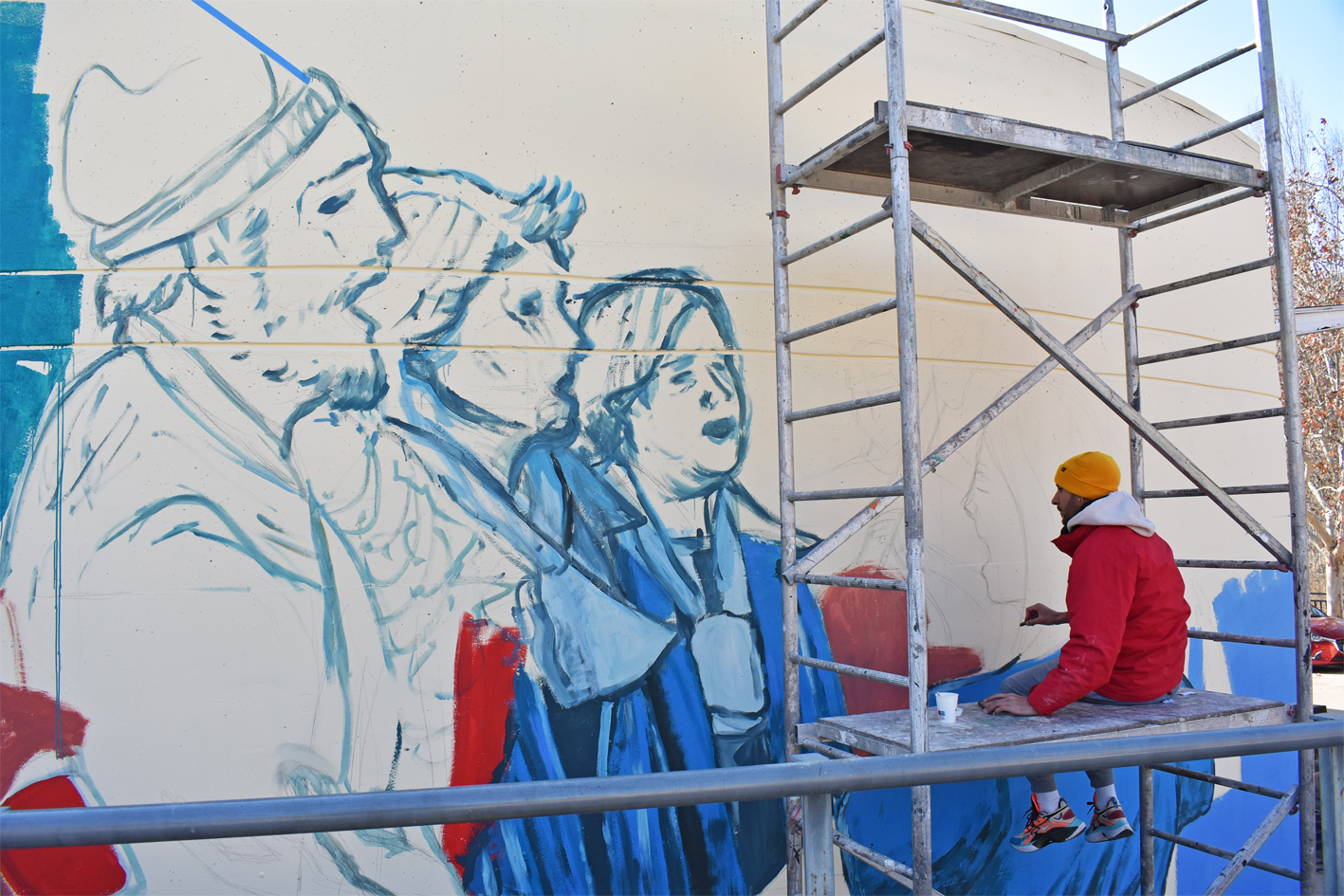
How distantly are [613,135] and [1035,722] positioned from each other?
2.84 m

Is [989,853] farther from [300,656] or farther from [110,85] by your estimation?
[110,85]

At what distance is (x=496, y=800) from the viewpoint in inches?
54.0

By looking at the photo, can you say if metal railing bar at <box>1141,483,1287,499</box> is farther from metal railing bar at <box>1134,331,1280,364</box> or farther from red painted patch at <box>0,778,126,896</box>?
red painted patch at <box>0,778,126,896</box>

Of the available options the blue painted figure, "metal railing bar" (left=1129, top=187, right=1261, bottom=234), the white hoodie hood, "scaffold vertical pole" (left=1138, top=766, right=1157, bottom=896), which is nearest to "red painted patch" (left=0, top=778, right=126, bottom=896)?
the blue painted figure

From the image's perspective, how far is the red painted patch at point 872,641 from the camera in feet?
12.6

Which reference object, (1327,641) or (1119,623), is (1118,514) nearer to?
(1119,623)

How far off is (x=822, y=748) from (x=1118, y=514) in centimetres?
138

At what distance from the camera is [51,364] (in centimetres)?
328

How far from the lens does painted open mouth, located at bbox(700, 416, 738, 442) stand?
374cm

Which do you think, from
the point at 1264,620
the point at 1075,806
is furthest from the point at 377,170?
the point at 1264,620

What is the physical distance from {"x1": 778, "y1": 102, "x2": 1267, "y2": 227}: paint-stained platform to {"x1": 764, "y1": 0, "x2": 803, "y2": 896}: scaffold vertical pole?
0.15m

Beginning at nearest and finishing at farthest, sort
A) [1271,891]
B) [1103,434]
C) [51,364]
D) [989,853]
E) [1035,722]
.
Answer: [1035,722]
[51,364]
[989,853]
[1103,434]
[1271,891]

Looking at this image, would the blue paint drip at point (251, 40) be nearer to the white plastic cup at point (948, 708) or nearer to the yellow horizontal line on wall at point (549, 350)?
the yellow horizontal line on wall at point (549, 350)

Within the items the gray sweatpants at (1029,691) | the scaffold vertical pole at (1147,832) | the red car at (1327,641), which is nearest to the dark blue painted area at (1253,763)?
the scaffold vertical pole at (1147,832)
